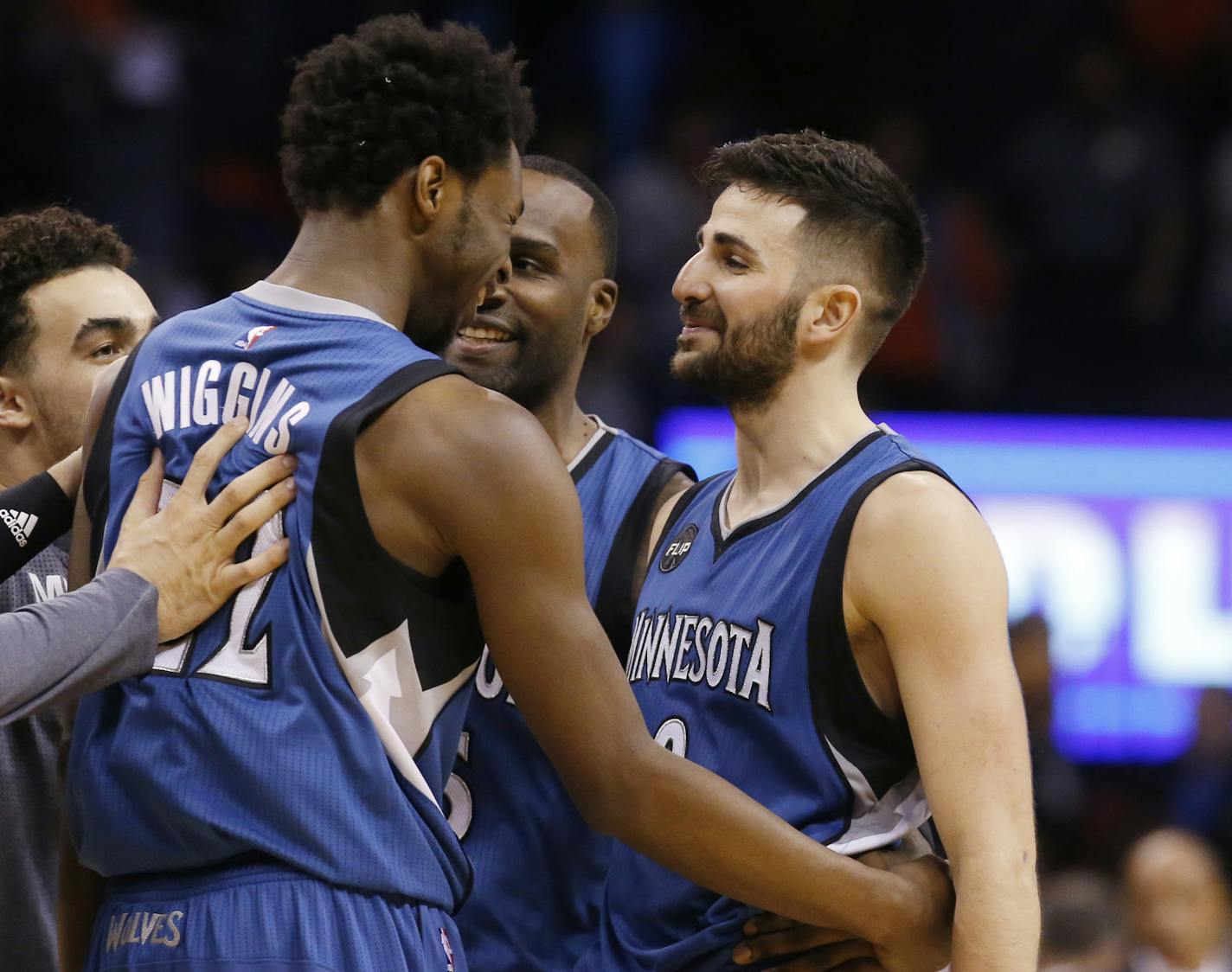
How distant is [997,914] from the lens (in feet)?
9.21

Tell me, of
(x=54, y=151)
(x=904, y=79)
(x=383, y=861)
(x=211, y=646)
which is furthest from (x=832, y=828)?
(x=904, y=79)

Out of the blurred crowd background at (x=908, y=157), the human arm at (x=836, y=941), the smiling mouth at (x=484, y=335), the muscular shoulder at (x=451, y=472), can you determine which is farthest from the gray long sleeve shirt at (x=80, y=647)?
the blurred crowd background at (x=908, y=157)

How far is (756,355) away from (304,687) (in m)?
1.28

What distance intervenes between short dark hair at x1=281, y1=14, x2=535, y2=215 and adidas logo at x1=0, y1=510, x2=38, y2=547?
858 millimetres

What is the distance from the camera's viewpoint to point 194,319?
9.04 ft

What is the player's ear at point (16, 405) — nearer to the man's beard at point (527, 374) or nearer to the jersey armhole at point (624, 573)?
the man's beard at point (527, 374)

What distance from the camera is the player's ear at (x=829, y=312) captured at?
11.2ft

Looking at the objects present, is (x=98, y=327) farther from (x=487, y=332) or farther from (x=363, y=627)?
(x=363, y=627)

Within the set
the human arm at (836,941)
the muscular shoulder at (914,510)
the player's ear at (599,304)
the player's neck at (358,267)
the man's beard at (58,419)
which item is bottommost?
the human arm at (836,941)

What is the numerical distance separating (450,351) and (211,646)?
1.59 m

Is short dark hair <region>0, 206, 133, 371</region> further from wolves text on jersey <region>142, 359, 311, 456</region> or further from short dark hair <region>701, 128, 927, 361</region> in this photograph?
short dark hair <region>701, 128, 927, 361</region>

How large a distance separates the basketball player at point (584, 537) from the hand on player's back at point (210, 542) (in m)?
1.08

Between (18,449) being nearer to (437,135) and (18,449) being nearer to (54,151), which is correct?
(437,135)

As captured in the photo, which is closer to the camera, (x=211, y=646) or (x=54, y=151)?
(x=211, y=646)
